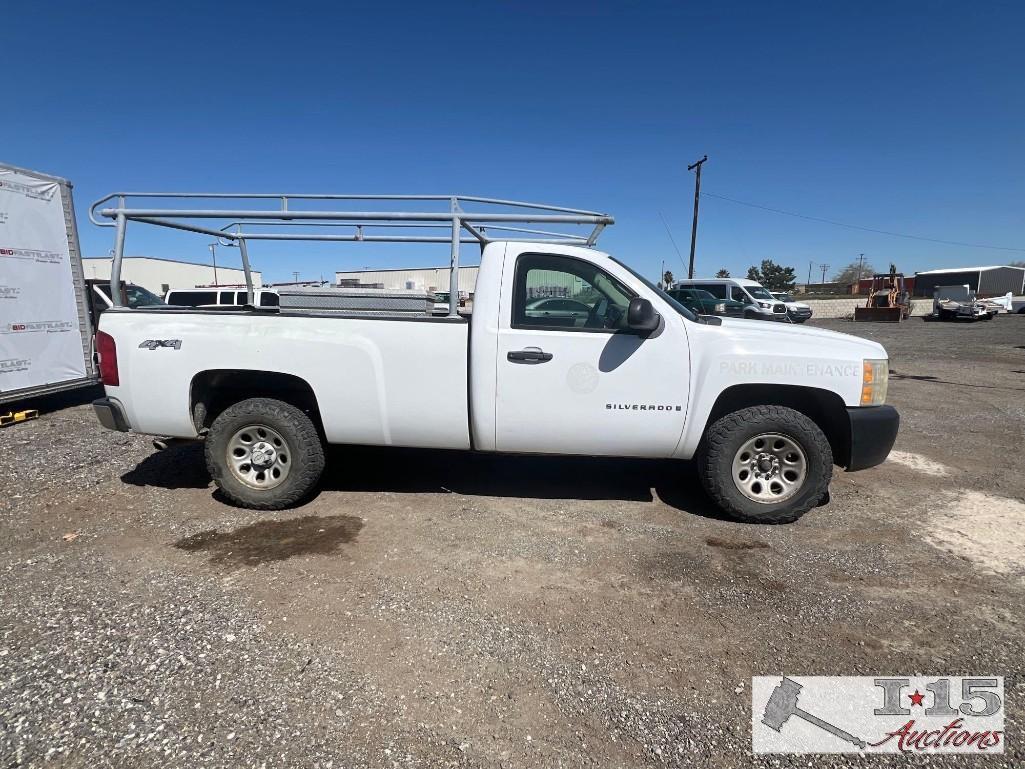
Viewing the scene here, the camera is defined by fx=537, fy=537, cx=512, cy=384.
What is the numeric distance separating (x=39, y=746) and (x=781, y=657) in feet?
9.91

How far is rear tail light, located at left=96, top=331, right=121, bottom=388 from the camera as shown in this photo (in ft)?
12.8

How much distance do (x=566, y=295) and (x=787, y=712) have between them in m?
2.71

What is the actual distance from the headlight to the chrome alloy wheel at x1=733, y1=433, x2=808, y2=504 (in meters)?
0.59

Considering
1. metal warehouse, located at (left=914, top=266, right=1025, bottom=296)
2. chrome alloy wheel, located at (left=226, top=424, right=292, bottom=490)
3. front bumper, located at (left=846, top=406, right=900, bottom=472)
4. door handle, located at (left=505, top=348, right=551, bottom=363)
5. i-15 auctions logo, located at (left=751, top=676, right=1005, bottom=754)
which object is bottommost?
i-15 auctions logo, located at (left=751, top=676, right=1005, bottom=754)

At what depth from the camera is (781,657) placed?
8.20 ft

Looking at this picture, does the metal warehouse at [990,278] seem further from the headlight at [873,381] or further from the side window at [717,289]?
the headlight at [873,381]

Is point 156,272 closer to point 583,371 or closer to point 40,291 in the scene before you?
point 40,291

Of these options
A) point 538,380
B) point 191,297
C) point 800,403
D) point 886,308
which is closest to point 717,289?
point 886,308

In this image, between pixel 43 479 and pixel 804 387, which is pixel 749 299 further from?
pixel 43 479

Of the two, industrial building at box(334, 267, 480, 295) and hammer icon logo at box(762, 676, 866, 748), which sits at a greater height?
industrial building at box(334, 267, 480, 295)

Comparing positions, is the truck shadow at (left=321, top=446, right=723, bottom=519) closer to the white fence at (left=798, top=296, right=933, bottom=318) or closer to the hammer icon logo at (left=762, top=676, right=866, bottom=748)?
the hammer icon logo at (left=762, top=676, right=866, bottom=748)

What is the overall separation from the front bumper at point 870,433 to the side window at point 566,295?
1755 millimetres

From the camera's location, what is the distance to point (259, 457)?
4.03 m

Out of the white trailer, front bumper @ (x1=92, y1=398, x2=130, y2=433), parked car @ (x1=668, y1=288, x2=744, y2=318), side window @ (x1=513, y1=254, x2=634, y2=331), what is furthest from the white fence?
front bumper @ (x1=92, y1=398, x2=130, y2=433)
